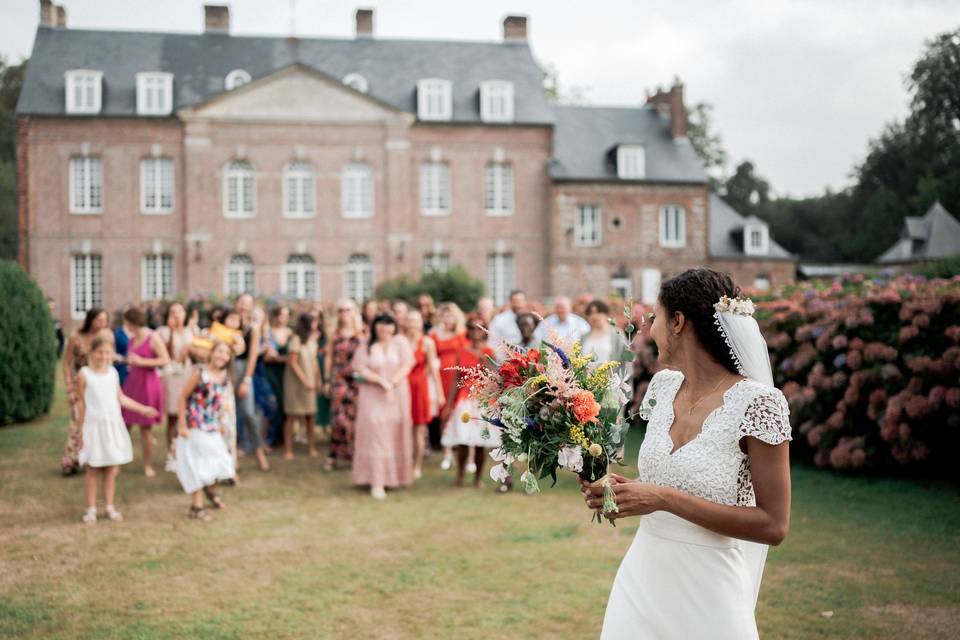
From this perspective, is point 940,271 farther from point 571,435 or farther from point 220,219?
point 220,219

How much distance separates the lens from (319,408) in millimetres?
12969

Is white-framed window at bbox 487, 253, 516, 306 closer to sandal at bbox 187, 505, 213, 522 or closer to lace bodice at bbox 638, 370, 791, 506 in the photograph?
sandal at bbox 187, 505, 213, 522

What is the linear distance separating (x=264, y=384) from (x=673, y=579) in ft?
31.3

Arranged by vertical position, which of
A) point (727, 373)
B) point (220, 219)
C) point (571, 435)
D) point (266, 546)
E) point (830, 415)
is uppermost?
point (220, 219)

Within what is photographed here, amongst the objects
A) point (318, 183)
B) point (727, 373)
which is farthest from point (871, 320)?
point (318, 183)

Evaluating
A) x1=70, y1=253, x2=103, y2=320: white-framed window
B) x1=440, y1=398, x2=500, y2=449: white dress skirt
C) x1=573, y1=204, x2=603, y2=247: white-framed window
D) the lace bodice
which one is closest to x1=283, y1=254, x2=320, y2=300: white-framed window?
x1=70, y1=253, x2=103, y2=320: white-framed window

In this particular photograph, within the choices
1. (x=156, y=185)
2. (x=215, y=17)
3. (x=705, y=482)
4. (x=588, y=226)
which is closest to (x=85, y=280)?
(x=156, y=185)

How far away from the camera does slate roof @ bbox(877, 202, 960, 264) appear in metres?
42.8

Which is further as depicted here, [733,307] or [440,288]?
[440,288]

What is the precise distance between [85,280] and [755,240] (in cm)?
2714

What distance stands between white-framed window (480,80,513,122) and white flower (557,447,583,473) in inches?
1280

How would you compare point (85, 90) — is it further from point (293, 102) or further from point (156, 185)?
point (293, 102)

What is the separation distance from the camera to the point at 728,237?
3841cm

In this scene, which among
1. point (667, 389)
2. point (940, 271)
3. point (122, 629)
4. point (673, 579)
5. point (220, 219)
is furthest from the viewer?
point (220, 219)
